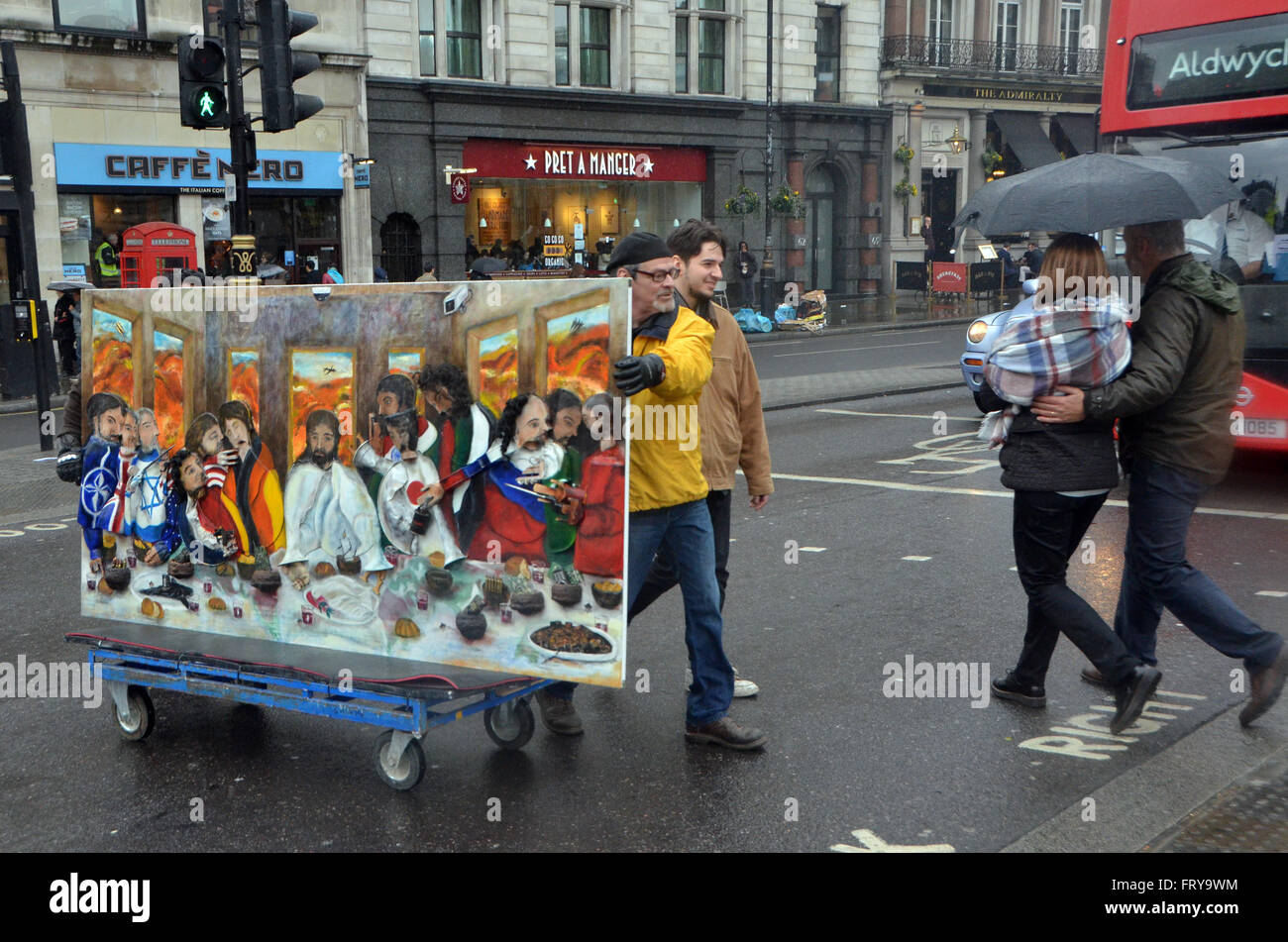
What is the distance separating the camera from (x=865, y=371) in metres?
19.1

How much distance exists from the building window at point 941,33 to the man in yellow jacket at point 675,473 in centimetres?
3636

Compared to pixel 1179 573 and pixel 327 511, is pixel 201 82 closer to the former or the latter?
pixel 327 511

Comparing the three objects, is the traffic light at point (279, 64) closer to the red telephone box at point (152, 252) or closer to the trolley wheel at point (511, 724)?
the trolley wheel at point (511, 724)

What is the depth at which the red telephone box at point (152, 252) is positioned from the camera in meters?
22.3

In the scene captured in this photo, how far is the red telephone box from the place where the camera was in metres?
22.3

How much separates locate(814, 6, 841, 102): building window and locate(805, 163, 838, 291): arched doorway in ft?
6.60

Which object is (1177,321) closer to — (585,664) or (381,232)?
(585,664)

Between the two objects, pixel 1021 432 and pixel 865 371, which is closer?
pixel 1021 432

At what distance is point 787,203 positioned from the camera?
32.9 metres

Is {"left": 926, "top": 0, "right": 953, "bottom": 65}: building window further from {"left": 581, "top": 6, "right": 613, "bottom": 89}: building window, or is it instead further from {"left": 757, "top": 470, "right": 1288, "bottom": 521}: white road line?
{"left": 757, "top": 470, "right": 1288, "bottom": 521}: white road line

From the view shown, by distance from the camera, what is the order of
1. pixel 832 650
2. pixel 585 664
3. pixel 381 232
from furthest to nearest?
pixel 381 232
pixel 832 650
pixel 585 664

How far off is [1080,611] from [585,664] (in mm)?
1998

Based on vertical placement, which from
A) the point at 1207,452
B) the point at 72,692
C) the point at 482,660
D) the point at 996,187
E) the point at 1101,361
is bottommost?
the point at 72,692

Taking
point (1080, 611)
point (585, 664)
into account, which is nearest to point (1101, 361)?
point (1080, 611)
